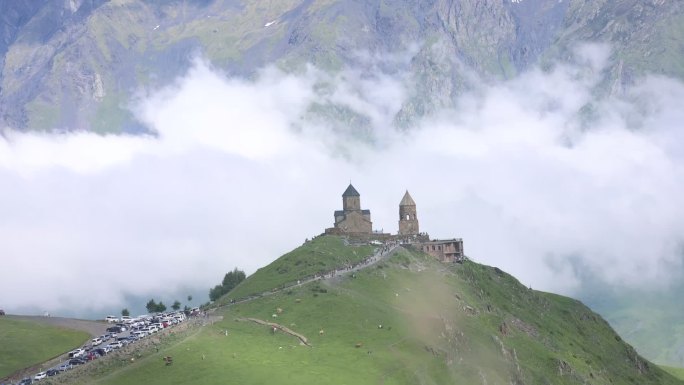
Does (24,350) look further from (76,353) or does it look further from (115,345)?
(115,345)

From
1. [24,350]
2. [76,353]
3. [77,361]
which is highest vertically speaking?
[24,350]

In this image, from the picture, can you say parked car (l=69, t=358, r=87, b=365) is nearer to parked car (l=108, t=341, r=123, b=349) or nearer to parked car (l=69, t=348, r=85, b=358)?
parked car (l=69, t=348, r=85, b=358)

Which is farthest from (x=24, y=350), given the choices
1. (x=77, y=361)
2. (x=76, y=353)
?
(x=77, y=361)

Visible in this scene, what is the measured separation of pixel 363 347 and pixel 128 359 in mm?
42614

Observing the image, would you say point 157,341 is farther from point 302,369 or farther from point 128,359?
point 302,369

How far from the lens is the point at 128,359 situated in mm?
177250

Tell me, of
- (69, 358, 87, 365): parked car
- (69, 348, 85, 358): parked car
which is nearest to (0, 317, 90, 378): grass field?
(69, 348, 85, 358): parked car

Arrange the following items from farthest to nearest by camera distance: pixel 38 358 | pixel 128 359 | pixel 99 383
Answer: pixel 38 358, pixel 128 359, pixel 99 383

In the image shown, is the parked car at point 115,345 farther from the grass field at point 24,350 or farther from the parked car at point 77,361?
the grass field at point 24,350

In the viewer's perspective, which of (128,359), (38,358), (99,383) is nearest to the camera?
(99,383)

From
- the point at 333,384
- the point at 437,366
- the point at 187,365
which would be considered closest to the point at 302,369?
the point at 333,384

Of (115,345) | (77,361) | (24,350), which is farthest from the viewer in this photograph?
(24,350)

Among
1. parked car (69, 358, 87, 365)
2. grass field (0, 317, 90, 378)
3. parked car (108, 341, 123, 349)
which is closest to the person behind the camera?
parked car (69, 358, 87, 365)

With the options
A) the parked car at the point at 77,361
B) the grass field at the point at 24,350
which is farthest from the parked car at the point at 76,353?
the parked car at the point at 77,361
